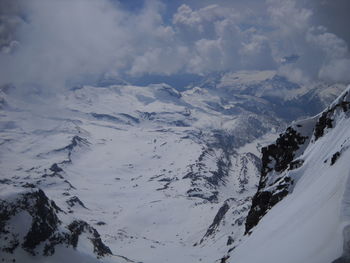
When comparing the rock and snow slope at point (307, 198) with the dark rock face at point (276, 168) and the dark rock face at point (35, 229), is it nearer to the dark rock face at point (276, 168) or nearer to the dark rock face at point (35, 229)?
the dark rock face at point (276, 168)

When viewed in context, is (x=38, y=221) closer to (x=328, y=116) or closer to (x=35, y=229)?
(x=35, y=229)

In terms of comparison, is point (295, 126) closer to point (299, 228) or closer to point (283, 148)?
point (283, 148)

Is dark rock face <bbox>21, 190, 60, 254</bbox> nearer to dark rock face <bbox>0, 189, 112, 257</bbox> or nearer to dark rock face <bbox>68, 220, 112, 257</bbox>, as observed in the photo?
dark rock face <bbox>0, 189, 112, 257</bbox>

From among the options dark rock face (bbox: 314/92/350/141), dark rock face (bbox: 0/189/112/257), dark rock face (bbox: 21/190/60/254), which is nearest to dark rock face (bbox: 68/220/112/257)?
dark rock face (bbox: 0/189/112/257)

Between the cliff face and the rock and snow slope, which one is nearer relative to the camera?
the rock and snow slope

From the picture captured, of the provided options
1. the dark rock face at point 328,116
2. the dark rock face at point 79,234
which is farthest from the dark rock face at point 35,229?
the dark rock face at point 328,116

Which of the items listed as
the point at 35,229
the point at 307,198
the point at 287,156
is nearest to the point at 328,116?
the point at 287,156

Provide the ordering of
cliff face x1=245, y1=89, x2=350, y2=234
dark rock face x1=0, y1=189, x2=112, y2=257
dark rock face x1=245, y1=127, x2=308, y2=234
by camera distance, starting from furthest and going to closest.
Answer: dark rock face x1=0, y1=189, x2=112, y2=257
dark rock face x1=245, y1=127, x2=308, y2=234
cliff face x1=245, y1=89, x2=350, y2=234
